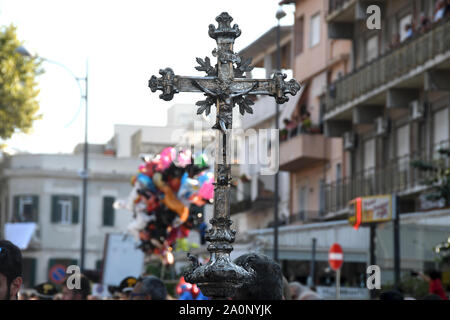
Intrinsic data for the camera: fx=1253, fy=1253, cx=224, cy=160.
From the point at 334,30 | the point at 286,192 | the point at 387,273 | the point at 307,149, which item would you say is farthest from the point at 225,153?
the point at 286,192

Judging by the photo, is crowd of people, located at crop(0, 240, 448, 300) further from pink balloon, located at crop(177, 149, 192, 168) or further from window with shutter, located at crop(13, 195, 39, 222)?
window with shutter, located at crop(13, 195, 39, 222)

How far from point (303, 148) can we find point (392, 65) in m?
9.50

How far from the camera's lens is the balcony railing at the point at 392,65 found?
2830 cm

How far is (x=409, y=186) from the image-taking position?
31.8m

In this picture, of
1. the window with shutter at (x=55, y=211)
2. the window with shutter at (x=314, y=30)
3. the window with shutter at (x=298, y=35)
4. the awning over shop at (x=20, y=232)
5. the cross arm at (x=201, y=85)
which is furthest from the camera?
the window with shutter at (x=55, y=211)

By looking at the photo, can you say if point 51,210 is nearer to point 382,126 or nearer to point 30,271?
point 30,271

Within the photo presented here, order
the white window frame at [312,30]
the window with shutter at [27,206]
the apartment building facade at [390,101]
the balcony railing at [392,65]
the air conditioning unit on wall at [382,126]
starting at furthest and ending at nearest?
the window with shutter at [27,206]
the white window frame at [312,30]
the air conditioning unit on wall at [382,126]
the apartment building facade at [390,101]
the balcony railing at [392,65]

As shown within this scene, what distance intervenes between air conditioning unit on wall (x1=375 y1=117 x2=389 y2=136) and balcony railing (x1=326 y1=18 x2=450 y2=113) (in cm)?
97

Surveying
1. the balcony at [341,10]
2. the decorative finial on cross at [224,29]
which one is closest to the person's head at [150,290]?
the decorative finial on cross at [224,29]

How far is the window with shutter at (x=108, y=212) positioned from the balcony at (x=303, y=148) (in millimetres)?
26035

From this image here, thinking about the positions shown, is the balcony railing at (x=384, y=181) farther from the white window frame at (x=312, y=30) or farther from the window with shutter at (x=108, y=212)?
the window with shutter at (x=108, y=212)

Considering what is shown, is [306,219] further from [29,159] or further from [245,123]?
[29,159]

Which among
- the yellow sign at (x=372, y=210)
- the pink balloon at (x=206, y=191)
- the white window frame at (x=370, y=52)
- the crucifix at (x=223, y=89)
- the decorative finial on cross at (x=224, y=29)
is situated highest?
the white window frame at (x=370, y=52)

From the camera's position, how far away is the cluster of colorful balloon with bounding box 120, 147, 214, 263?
20719 mm
